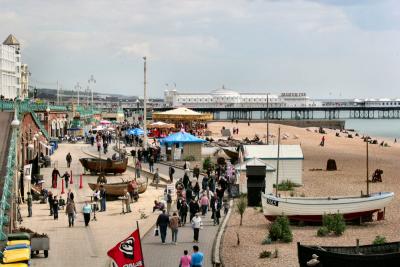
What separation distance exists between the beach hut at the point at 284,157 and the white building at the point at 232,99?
136245 mm

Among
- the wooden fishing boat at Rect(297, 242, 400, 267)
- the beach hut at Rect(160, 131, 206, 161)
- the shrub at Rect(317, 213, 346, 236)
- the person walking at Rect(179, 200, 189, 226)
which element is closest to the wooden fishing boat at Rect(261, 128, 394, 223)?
the shrub at Rect(317, 213, 346, 236)

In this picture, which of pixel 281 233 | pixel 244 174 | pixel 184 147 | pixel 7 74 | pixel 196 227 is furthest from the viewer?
pixel 7 74

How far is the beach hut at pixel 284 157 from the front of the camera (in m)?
32.4

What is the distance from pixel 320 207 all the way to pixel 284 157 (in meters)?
9.52

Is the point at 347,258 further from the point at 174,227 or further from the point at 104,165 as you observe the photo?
the point at 104,165

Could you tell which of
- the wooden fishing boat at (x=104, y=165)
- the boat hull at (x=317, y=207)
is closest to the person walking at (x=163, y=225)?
the boat hull at (x=317, y=207)

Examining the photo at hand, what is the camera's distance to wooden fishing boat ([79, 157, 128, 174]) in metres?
36.9

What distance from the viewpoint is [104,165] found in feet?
121

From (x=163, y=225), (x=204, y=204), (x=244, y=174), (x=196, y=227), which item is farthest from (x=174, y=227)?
(x=244, y=174)

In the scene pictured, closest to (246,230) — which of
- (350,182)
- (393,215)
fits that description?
(393,215)

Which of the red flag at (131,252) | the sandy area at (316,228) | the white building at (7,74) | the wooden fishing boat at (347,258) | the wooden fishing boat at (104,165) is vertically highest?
the white building at (7,74)

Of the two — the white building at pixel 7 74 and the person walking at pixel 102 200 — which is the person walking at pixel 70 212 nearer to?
the person walking at pixel 102 200

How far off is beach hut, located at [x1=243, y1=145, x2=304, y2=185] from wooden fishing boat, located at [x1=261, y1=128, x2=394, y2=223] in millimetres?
8587

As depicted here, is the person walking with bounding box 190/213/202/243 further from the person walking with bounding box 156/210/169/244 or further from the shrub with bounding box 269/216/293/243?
the shrub with bounding box 269/216/293/243
